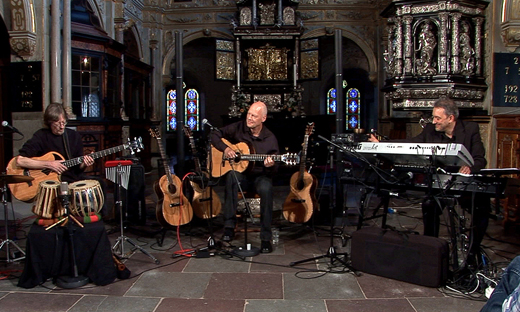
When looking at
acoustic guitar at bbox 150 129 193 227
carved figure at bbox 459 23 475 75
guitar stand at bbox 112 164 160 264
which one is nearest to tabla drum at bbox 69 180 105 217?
guitar stand at bbox 112 164 160 264

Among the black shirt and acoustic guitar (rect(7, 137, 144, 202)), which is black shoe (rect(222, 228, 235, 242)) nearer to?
the black shirt

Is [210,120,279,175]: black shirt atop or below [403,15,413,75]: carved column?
below

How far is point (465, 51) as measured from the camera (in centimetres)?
666

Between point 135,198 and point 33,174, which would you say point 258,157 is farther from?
point 33,174

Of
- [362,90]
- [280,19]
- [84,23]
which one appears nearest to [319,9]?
[280,19]

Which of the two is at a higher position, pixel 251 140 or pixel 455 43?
pixel 455 43

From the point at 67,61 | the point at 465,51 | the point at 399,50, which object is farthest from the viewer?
the point at 67,61

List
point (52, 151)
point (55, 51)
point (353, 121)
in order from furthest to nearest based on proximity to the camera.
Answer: point (353, 121) → point (55, 51) → point (52, 151)

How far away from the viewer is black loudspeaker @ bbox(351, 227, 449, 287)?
350 centimetres

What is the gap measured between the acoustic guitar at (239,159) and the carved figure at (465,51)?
3653 mm

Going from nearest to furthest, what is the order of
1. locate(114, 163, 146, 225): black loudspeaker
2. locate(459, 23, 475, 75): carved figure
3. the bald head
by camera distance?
1. the bald head
2. locate(114, 163, 146, 225): black loudspeaker
3. locate(459, 23, 475, 75): carved figure

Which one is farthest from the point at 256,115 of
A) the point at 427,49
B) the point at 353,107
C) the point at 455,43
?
the point at 353,107

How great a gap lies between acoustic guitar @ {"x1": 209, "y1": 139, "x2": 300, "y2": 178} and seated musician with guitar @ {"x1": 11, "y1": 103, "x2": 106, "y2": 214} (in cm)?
132

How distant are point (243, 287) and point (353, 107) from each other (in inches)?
557
